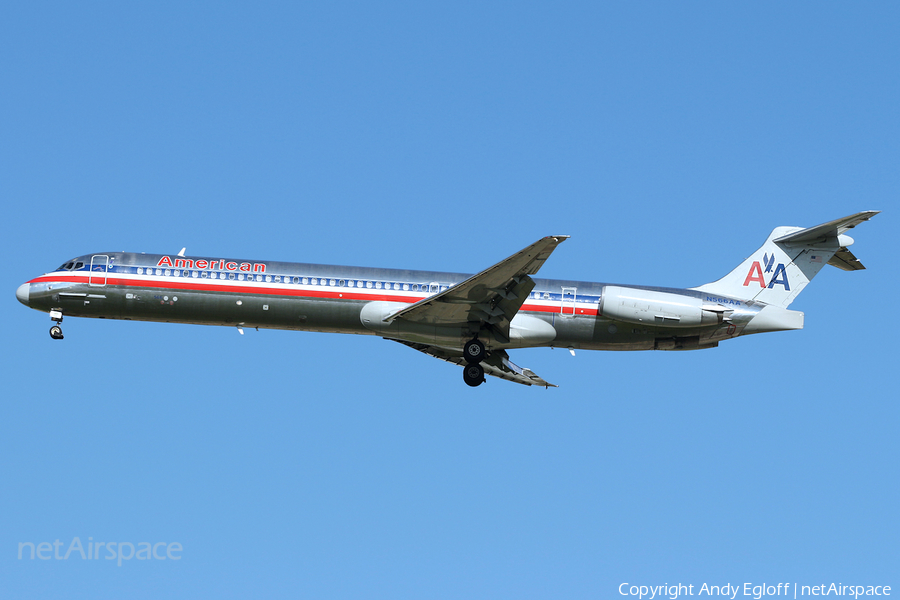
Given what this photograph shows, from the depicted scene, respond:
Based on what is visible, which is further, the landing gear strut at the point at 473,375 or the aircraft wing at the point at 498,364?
the aircraft wing at the point at 498,364

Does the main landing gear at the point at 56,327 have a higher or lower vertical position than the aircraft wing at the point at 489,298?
lower

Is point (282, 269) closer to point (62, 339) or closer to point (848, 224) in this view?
point (62, 339)

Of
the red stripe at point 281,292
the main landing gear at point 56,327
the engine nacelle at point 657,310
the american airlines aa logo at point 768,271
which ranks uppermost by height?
the american airlines aa logo at point 768,271

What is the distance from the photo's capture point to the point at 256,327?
90.2 ft

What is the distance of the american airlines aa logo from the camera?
1093 inches

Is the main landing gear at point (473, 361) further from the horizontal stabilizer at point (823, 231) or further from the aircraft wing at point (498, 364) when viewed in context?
the horizontal stabilizer at point (823, 231)

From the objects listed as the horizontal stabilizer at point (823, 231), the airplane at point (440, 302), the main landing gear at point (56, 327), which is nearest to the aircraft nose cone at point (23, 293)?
the airplane at point (440, 302)

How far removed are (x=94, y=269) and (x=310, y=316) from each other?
693 centimetres

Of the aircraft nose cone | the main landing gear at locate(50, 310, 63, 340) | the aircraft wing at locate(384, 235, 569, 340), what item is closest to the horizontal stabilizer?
the aircraft wing at locate(384, 235, 569, 340)

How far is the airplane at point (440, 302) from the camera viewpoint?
26.1 metres

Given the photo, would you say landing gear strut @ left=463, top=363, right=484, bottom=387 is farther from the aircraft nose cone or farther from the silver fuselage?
the aircraft nose cone

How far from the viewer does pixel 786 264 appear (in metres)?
27.8

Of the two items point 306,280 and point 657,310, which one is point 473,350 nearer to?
point 306,280

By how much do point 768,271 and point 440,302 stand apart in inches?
412
